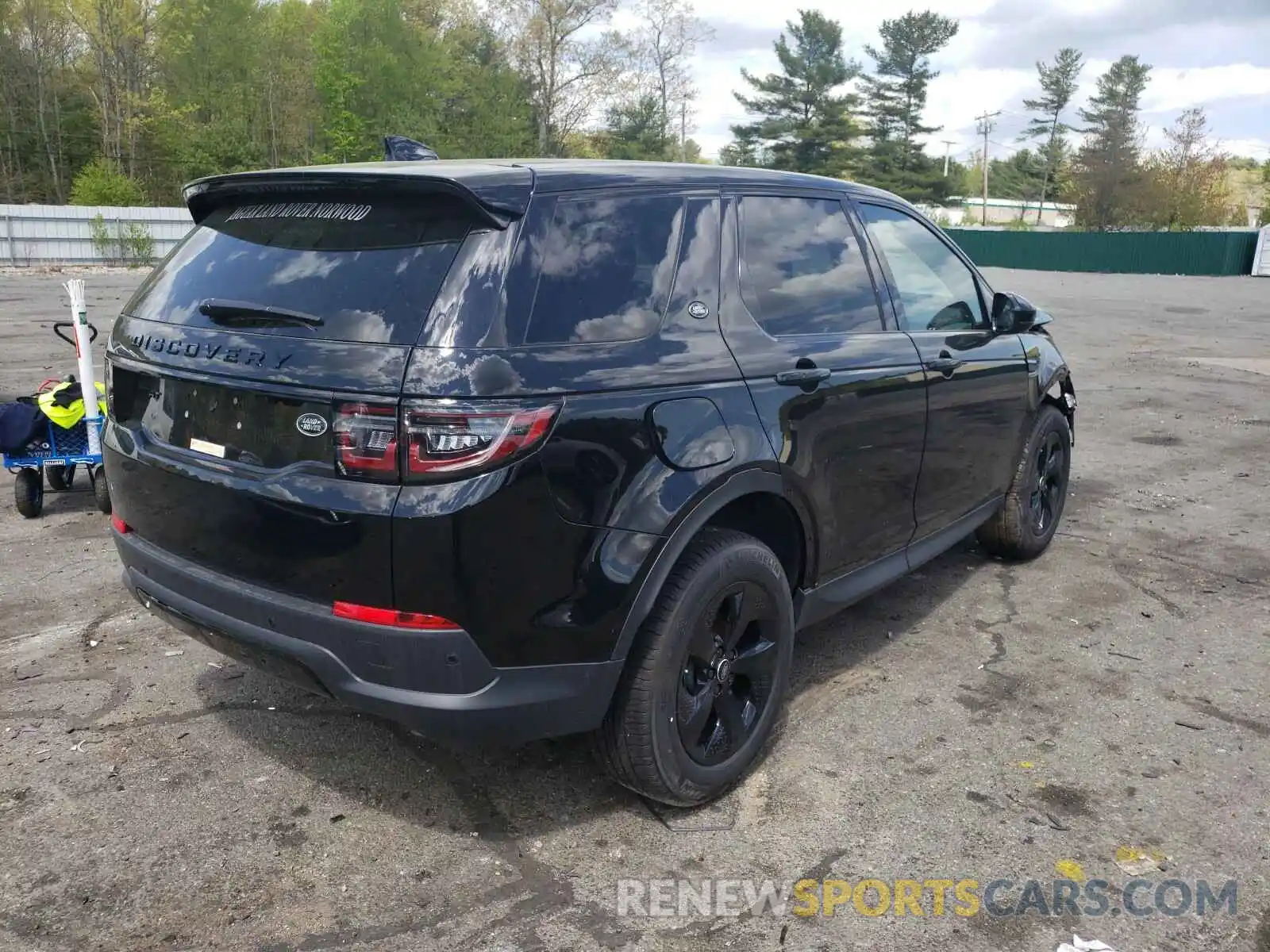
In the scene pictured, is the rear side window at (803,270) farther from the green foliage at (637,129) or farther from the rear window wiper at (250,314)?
the green foliage at (637,129)

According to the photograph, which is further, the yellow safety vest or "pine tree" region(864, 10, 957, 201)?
"pine tree" region(864, 10, 957, 201)

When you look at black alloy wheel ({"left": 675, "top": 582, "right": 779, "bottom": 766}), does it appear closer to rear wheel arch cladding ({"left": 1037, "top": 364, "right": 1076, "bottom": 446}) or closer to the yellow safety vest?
rear wheel arch cladding ({"left": 1037, "top": 364, "right": 1076, "bottom": 446})

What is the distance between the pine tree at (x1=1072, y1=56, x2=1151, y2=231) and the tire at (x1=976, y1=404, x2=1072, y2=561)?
6179cm

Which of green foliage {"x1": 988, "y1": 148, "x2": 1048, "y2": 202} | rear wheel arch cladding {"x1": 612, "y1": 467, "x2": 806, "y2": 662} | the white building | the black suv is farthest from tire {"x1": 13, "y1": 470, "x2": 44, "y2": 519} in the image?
green foliage {"x1": 988, "y1": 148, "x2": 1048, "y2": 202}

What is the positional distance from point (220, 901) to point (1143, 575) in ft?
14.8

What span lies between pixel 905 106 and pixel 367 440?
68.7 m

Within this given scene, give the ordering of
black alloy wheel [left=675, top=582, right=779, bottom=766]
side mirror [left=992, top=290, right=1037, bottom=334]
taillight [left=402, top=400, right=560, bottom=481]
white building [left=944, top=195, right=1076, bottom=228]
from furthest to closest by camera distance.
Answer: white building [left=944, top=195, right=1076, bottom=228], side mirror [left=992, top=290, right=1037, bottom=334], black alloy wheel [left=675, top=582, right=779, bottom=766], taillight [left=402, top=400, right=560, bottom=481]

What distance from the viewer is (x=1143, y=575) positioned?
5.30 metres

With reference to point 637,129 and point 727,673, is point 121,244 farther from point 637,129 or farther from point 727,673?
point 727,673

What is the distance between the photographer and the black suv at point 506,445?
2488 millimetres

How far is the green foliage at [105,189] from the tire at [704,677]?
53.0 meters

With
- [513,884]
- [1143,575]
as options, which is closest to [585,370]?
[513,884]

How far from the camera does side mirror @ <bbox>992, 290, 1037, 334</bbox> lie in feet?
15.3

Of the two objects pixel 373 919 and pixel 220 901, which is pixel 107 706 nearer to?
pixel 220 901
